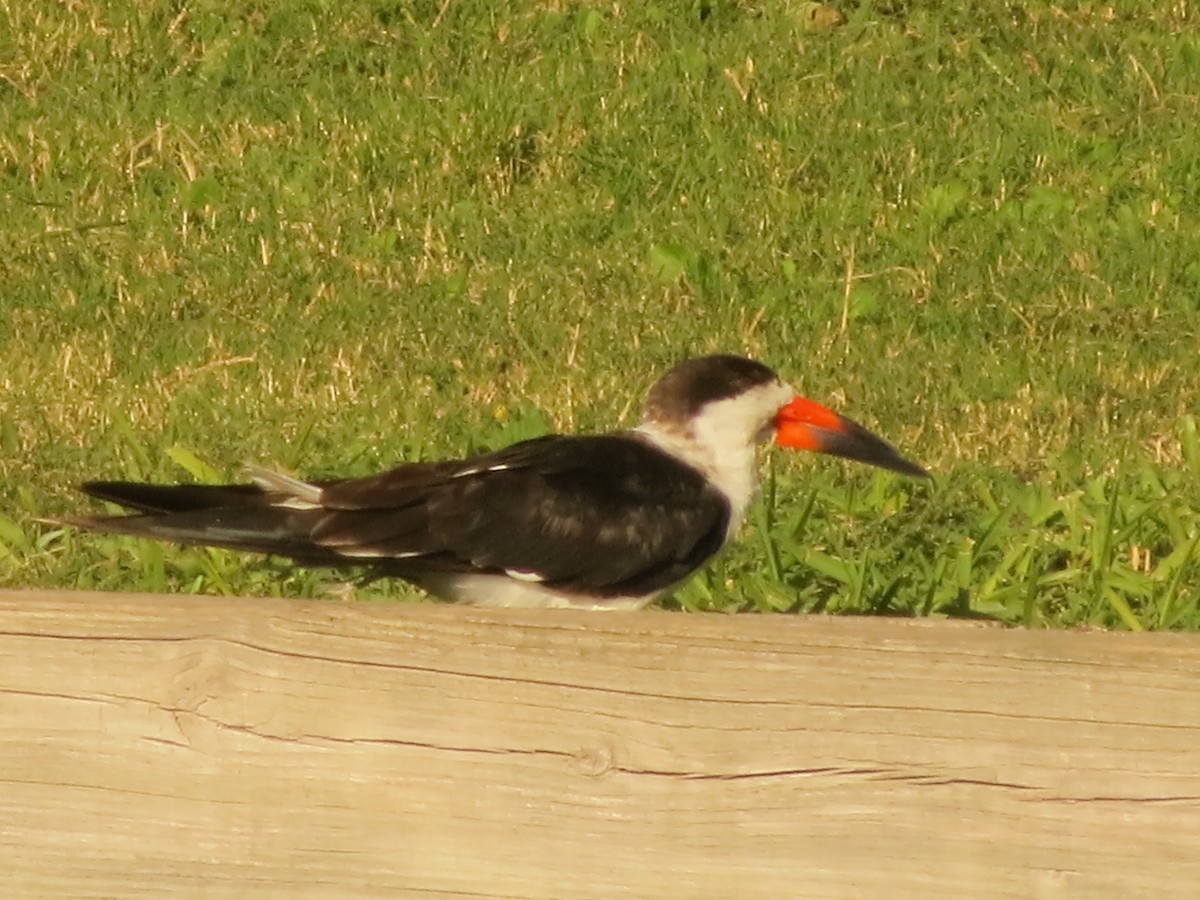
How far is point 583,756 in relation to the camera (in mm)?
2139

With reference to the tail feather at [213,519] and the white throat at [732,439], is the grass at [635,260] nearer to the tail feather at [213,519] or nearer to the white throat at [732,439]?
the white throat at [732,439]

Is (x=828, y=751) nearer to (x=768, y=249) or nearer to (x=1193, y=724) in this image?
(x=1193, y=724)

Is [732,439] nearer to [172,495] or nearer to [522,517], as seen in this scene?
[522,517]

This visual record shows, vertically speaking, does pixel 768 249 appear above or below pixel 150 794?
below

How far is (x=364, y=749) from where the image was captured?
2.17 metres

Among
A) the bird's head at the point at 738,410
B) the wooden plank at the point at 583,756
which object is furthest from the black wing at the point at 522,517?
the wooden plank at the point at 583,756

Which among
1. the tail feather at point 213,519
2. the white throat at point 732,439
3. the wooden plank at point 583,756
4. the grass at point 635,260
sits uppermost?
the wooden plank at point 583,756

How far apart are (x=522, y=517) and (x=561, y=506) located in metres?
0.11

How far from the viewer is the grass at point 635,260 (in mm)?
6043

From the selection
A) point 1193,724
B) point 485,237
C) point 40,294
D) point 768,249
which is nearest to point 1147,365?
point 768,249

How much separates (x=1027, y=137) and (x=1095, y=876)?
318 inches

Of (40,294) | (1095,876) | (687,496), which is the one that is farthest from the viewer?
(40,294)

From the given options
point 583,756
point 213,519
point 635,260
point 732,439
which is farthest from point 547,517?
point 635,260

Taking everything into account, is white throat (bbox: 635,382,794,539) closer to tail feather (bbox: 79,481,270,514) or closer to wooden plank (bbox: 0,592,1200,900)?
tail feather (bbox: 79,481,270,514)
